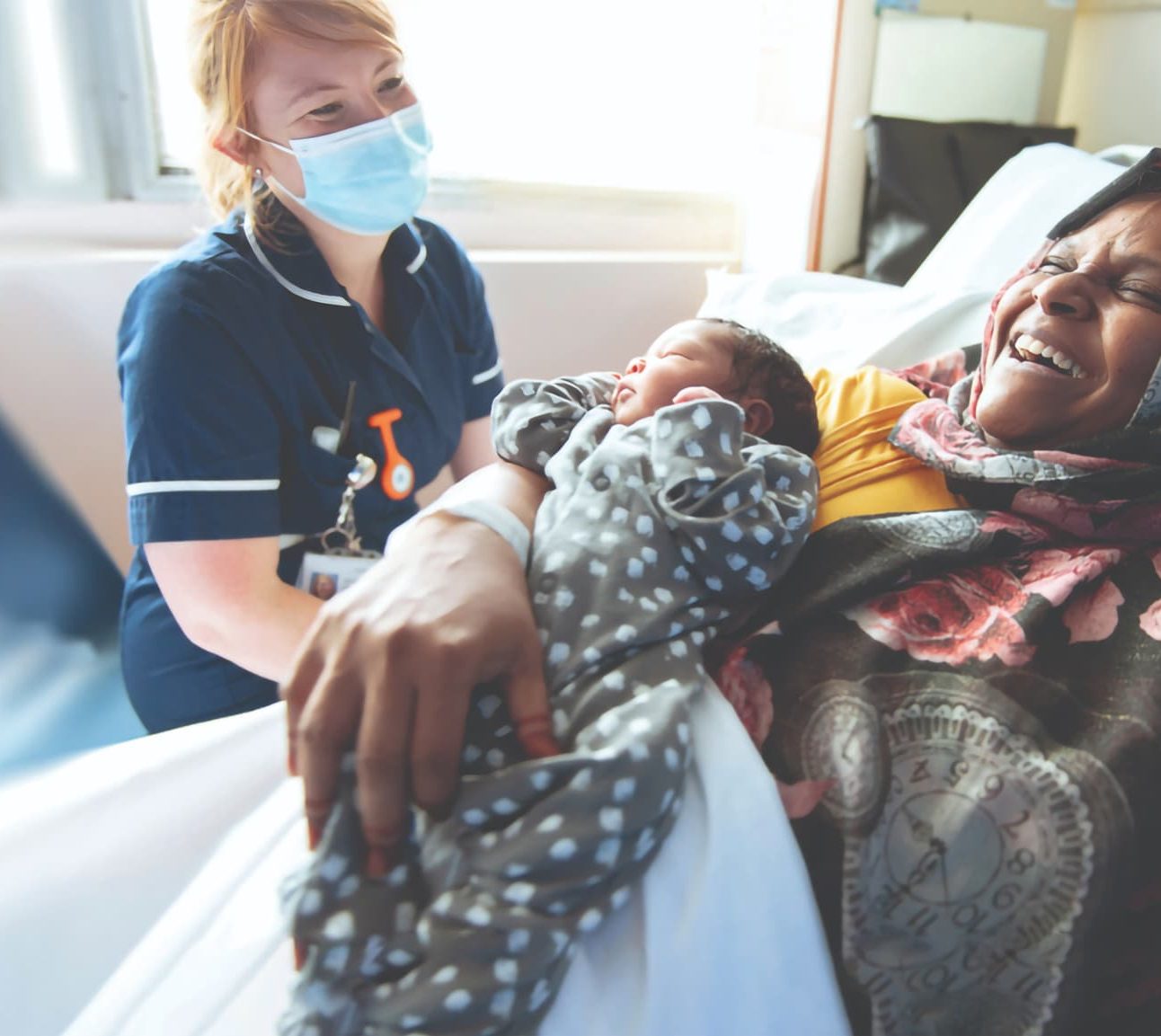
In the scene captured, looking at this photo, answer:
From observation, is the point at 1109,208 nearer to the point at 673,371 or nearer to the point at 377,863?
the point at 673,371

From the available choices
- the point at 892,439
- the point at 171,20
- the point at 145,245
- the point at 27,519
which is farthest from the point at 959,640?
the point at 171,20

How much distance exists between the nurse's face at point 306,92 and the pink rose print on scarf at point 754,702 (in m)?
0.98

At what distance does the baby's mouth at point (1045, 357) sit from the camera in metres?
0.90

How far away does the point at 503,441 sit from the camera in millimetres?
994

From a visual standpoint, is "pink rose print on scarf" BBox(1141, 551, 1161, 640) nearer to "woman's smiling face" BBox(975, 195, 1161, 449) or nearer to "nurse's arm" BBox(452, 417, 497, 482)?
"woman's smiling face" BBox(975, 195, 1161, 449)

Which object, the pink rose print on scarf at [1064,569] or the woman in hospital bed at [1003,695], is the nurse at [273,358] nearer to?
the woman in hospital bed at [1003,695]

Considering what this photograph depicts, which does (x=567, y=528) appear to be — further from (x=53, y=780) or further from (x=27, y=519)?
(x=27, y=519)

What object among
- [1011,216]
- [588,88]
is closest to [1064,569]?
[1011,216]

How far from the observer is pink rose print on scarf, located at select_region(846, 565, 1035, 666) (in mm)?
733

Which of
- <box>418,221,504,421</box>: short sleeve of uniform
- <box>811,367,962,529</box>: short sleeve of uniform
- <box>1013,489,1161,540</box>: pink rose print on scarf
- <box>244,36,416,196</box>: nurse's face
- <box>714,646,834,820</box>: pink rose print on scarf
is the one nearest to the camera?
<box>714,646,834,820</box>: pink rose print on scarf

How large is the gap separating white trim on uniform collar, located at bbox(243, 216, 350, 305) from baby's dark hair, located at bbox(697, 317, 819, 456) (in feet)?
1.96

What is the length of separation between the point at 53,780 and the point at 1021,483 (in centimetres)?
96

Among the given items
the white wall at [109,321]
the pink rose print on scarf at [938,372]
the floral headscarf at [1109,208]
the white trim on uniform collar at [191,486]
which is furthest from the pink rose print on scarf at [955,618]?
the white wall at [109,321]

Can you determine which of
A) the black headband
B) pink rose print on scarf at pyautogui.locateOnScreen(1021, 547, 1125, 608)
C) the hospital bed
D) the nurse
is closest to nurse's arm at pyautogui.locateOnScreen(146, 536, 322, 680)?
the nurse
